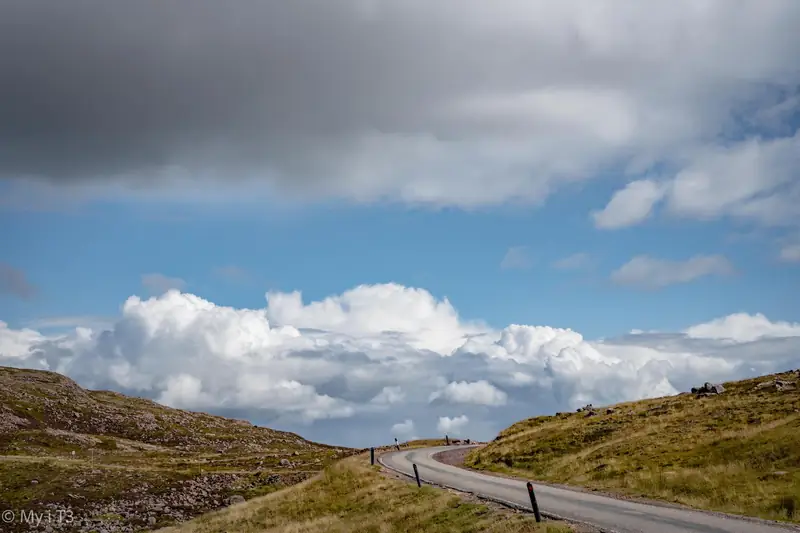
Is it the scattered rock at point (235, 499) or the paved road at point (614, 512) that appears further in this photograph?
the scattered rock at point (235, 499)

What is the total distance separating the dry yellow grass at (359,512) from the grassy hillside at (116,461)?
5911 millimetres

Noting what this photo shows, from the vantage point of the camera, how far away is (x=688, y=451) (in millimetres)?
39344

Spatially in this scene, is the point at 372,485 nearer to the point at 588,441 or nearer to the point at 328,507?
the point at 328,507

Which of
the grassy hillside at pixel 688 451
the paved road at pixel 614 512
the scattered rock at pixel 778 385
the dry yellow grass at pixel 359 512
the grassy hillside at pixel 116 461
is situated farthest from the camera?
the scattered rock at pixel 778 385

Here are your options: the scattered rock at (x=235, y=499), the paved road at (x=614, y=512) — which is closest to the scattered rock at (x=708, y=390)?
the paved road at (x=614, y=512)

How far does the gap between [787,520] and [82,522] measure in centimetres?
4435

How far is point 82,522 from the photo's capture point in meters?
41.9

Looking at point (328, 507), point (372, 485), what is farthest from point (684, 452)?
point (328, 507)

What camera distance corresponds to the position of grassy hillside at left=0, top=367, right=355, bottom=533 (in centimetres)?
4584

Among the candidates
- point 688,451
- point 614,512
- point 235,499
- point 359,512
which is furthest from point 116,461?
point 614,512

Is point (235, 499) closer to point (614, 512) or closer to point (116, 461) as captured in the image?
point (116, 461)

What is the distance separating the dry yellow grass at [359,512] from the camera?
26.4 metres

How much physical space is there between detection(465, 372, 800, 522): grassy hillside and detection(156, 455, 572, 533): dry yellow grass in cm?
956

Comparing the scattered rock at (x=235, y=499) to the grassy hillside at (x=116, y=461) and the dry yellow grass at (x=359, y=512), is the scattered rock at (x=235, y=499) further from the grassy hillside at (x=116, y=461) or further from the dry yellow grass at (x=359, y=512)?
the dry yellow grass at (x=359, y=512)
